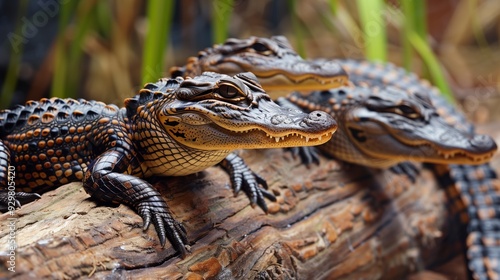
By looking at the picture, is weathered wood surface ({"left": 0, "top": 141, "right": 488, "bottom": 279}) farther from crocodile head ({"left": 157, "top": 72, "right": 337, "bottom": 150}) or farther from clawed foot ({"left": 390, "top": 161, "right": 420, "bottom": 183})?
crocodile head ({"left": 157, "top": 72, "right": 337, "bottom": 150})

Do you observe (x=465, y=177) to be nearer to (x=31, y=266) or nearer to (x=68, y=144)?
(x=68, y=144)

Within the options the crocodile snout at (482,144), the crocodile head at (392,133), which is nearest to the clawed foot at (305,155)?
the crocodile head at (392,133)

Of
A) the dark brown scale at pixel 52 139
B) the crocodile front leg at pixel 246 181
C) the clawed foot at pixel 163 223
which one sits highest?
the dark brown scale at pixel 52 139

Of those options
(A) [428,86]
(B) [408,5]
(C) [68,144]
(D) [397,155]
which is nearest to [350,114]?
(D) [397,155]

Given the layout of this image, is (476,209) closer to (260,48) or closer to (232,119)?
(260,48)

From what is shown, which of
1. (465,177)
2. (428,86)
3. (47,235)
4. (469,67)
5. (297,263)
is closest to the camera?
(47,235)

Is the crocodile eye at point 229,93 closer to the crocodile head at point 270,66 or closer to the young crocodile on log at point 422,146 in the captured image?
the crocodile head at point 270,66
